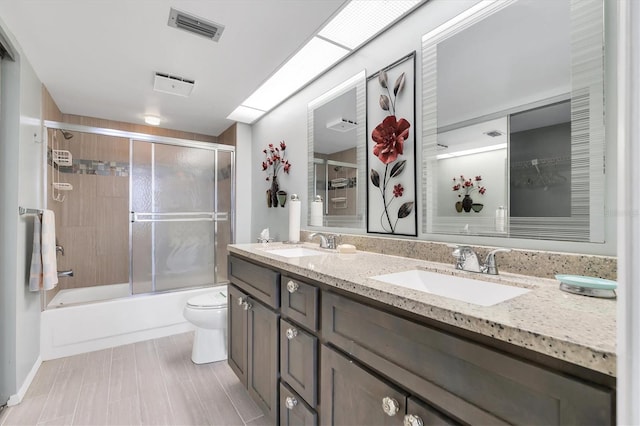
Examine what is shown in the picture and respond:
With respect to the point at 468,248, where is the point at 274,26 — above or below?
above

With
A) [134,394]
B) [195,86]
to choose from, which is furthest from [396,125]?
[134,394]

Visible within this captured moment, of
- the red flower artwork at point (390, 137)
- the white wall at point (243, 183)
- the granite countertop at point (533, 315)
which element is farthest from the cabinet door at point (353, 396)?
the white wall at point (243, 183)

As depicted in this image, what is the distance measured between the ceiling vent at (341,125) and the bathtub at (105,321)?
2.12 meters

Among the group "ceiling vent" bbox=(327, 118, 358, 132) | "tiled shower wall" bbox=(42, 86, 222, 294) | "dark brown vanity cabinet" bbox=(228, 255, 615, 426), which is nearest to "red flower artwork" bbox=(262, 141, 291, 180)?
"ceiling vent" bbox=(327, 118, 358, 132)

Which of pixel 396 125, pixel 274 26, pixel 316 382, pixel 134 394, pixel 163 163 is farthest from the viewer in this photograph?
pixel 163 163

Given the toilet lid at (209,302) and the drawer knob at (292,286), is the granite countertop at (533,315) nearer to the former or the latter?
the drawer knob at (292,286)

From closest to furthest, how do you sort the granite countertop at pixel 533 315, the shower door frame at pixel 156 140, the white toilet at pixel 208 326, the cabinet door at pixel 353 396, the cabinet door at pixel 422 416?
the granite countertop at pixel 533 315, the cabinet door at pixel 422 416, the cabinet door at pixel 353 396, the white toilet at pixel 208 326, the shower door frame at pixel 156 140

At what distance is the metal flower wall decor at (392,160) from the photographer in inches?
57.5

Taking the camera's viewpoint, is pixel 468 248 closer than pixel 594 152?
No

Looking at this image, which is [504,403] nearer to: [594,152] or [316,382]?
[316,382]

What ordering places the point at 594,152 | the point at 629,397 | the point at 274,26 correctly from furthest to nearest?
the point at 274,26 < the point at 594,152 < the point at 629,397

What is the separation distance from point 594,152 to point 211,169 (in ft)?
10.3

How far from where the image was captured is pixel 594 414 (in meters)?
0.43

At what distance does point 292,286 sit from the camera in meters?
1.17
